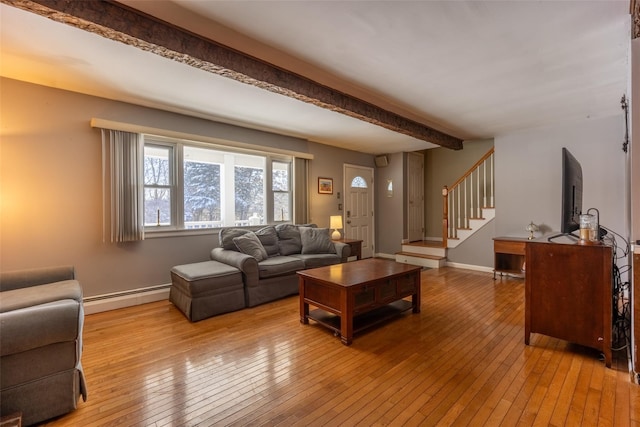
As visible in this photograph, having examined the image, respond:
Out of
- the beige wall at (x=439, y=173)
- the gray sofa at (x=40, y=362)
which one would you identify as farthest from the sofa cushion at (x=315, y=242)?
the beige wall at (x=439, y=173)

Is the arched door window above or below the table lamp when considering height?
above

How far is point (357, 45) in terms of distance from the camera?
7.53 ft

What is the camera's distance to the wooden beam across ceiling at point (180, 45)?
180 cm

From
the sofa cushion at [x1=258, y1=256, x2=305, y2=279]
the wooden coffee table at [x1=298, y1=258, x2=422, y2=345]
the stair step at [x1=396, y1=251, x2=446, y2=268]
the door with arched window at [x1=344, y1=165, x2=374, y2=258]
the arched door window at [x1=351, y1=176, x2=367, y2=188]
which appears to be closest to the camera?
the wooden coffee table at [x1=298, y1=258, x2=422, y2=345]

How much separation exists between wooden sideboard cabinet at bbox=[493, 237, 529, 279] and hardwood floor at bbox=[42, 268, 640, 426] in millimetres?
1653

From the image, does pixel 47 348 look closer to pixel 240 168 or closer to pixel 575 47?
pixel 240 168

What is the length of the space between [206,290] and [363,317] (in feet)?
5.62

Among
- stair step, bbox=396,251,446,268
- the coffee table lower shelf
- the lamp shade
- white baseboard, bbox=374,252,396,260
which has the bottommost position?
the coffee table lower shelf

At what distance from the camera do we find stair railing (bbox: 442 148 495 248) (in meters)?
5.67

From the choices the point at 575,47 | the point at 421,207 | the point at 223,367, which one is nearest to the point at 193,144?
the point at 223,367

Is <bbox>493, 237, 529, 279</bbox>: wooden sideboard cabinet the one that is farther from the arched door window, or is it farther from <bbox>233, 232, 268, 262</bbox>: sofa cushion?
<bbox>233, 232, 268, 262</bbox>: sofa cushion

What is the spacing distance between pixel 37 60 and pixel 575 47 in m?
4.57

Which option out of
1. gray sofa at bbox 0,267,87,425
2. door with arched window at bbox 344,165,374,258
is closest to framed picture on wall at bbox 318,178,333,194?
door with arched window at bbox 344,165,374,258

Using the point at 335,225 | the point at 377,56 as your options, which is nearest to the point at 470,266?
the point at 335,225
